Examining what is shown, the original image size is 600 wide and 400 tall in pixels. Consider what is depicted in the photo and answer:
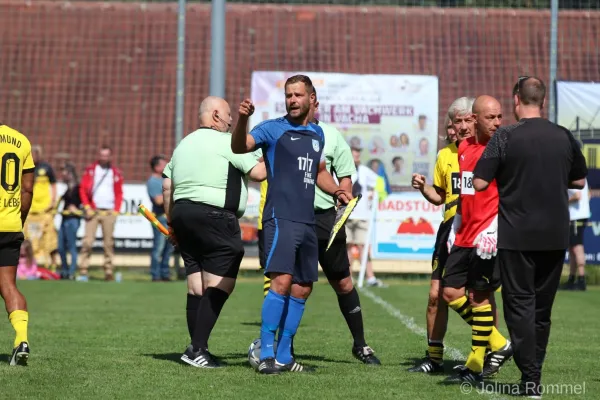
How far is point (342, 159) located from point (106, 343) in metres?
2.90

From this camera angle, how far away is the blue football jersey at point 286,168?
27.6 ft

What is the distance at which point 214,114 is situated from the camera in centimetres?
931

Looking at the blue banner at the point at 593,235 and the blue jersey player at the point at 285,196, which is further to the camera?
the blue banner at the point at 593,235

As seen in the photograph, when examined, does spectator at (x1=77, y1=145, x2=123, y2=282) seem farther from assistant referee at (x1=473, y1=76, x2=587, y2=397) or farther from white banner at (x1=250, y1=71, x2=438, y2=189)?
assistant referee at (x1=473, y1=76, x2=587, y2=397)

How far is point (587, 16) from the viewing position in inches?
870

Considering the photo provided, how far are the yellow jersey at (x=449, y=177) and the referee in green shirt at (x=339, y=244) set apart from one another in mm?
693

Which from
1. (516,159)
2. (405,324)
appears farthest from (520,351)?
(405,324)

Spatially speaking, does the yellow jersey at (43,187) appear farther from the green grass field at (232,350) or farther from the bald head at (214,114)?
the bald head at (214,114)

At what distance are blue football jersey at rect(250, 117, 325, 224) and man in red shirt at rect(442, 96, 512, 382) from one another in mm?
1078

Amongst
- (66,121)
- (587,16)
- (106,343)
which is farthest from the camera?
(66,121)

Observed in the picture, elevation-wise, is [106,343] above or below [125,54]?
below

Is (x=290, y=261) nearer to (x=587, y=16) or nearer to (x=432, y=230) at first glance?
(x=432, y=230)

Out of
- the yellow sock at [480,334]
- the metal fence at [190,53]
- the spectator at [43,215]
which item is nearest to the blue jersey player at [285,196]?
the yellow sock at [480,334]

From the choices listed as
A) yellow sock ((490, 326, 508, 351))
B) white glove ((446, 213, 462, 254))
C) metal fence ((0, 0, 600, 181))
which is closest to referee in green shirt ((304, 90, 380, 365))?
white glove ((446, 213, 462, 254))
